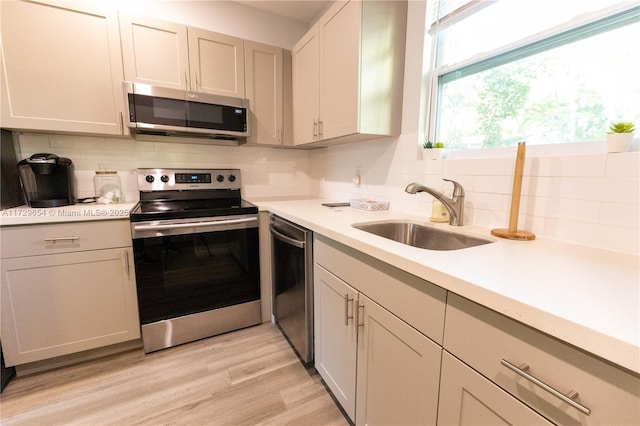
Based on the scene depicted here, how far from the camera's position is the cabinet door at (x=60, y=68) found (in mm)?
1528

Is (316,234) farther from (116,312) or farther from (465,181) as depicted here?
(116,312)

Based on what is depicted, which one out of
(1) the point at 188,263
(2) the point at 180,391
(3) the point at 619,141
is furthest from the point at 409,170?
(2) the point at 180,391

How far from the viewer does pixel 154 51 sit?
1.81 metres

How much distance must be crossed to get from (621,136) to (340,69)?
1311mm

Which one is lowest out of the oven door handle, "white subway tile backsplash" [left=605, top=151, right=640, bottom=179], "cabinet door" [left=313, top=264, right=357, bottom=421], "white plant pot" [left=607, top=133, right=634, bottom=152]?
"cabinet door" [left=313, top=264, right=357, bottom=421]

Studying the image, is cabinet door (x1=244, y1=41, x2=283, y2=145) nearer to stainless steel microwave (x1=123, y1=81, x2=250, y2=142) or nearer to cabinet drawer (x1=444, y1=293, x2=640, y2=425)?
stainless steel microwave (x1=123, y1=81, x2=250, y2=142)

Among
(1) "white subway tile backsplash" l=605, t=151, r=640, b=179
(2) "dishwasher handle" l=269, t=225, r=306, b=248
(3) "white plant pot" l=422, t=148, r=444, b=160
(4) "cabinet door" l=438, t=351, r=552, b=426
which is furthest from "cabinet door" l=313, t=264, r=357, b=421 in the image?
(1) "white subway tile backsplash" l=605, t=151, r=640, b=179

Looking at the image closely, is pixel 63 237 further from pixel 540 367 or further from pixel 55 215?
pixel 540 367

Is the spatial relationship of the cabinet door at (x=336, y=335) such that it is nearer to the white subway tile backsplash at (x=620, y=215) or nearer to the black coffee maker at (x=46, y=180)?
the white subway tile backsplash at (x=620, y=215)

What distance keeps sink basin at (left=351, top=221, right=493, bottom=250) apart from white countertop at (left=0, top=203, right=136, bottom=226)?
4.79ft

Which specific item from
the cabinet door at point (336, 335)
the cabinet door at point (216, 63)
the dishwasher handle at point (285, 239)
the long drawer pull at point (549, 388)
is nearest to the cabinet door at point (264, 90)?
the cabinet door at point (216, 63)

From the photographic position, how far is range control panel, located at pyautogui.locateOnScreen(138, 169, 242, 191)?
2047 millimetres

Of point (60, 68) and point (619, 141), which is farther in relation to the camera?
point (60, 68)

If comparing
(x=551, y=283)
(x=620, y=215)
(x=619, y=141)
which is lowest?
(x=551, y=283)
